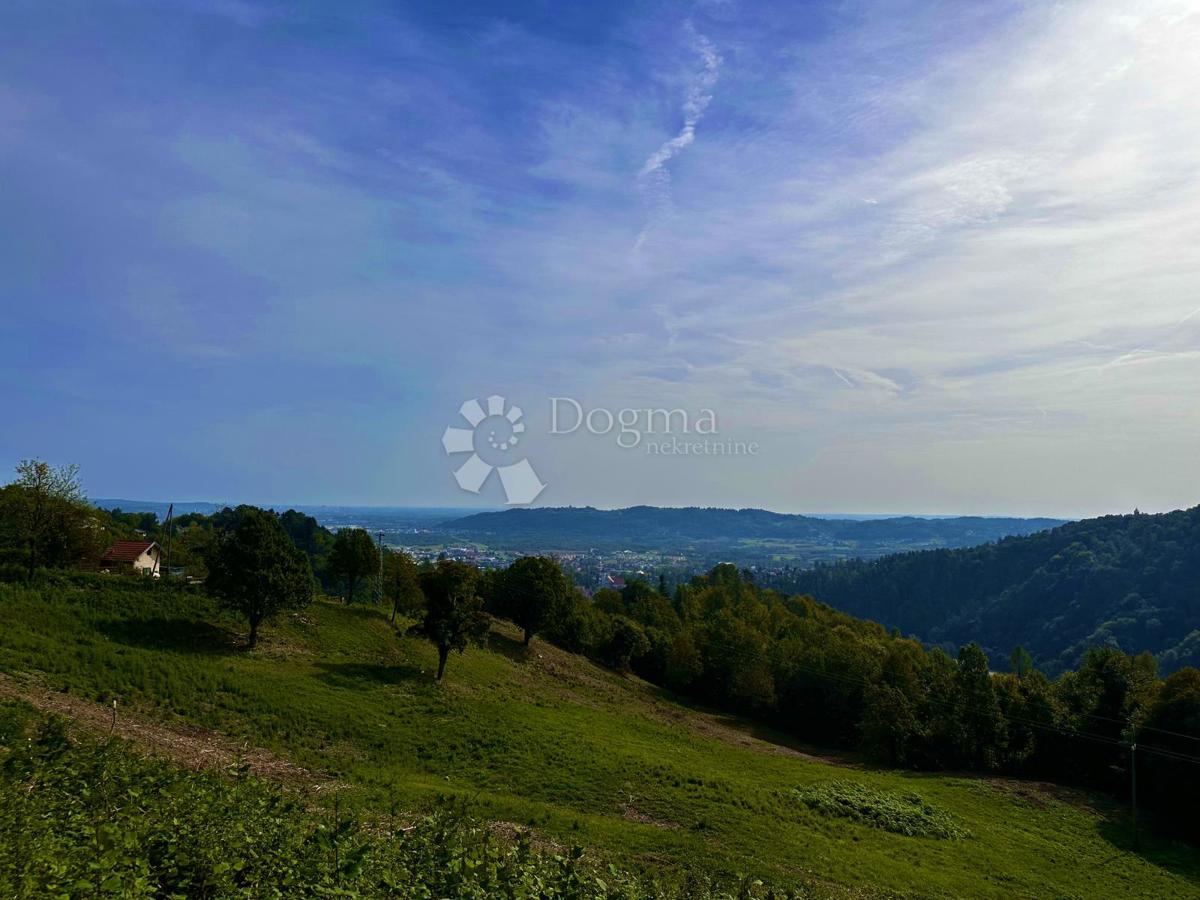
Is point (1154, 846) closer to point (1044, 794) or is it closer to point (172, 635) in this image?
point (1044, 794)

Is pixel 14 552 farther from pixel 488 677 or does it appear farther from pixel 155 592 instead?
pixel 488 677

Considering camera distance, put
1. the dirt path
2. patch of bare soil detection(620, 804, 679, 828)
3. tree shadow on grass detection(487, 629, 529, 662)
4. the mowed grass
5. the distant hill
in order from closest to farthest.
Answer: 1. the dirt path
2. the mowed grass
3. patch of bare soil detection(620, 804, 679, 828)
4. tree shadow on grass detection(487, 629, 529, 662)
5. the distant hill

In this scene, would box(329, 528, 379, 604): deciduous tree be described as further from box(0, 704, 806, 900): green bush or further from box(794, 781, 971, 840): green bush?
box(0, 704, 806, 900): green bush

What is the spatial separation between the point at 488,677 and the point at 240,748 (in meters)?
22.3

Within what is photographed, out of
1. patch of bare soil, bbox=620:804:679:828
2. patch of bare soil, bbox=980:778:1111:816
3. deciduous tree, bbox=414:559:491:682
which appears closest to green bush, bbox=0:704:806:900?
patch of bare soil, bbox=620:804:679:828

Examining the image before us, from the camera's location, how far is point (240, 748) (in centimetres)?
2109

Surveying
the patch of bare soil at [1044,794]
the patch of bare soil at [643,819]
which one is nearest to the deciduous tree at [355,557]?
the patch of bare soil at [643,819]

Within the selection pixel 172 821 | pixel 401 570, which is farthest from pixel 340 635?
pixel 172 821

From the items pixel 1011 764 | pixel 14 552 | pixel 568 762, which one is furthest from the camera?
pixel 1011 764

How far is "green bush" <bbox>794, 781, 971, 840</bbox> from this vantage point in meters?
27.6

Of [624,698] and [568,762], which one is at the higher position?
[568,762]

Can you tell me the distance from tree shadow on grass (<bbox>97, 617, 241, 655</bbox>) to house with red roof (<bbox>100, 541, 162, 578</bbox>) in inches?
712

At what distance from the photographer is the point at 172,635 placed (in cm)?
3183

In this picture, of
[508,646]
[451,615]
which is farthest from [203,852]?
[508,646]
